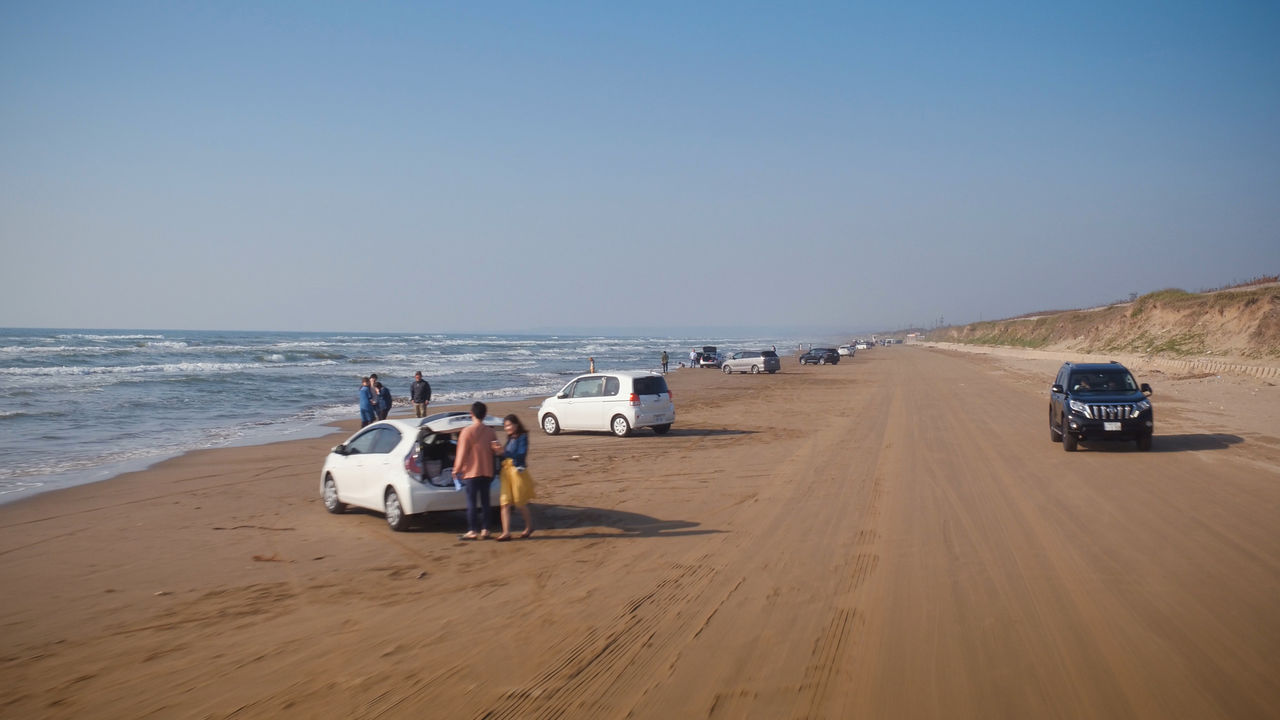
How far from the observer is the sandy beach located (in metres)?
5.50

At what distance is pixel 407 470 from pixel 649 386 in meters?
11.5

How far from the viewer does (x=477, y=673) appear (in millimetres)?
5906

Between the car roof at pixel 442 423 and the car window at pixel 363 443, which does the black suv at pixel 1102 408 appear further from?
the car window at pixel 363 443

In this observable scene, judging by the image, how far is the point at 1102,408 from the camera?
52.9ft

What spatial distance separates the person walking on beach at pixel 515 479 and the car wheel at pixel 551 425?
11.7 m

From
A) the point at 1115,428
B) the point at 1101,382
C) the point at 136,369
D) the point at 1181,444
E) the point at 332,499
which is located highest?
the point at 1101,382

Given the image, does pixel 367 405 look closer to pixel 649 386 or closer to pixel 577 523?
pixel 649 386

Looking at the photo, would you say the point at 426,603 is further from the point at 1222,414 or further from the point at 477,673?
the point at 1222,414

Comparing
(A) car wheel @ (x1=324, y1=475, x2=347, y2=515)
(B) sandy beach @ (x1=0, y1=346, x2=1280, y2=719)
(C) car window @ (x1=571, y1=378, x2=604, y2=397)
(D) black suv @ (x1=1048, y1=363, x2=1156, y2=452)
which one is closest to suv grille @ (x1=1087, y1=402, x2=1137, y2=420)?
(D) black suv @ (x1=1048, y1=363, x2=1156, y2=452)

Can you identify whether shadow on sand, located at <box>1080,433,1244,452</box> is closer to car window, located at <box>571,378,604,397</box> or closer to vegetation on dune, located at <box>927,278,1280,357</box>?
car window, located at <box>571,378,604,397</box>

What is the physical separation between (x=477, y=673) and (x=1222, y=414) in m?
24.2

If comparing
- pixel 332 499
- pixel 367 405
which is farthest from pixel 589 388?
pixel 332 499

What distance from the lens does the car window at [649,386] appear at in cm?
2161

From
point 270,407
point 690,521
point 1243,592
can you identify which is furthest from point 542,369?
point 1243,592
